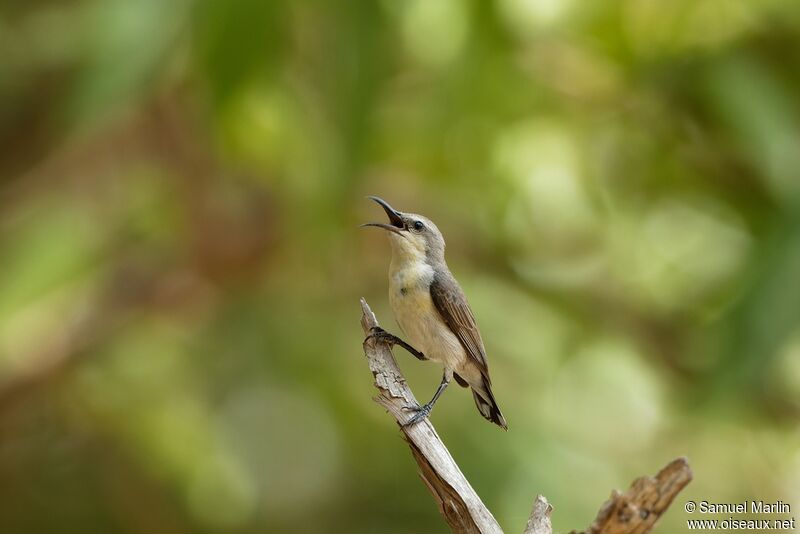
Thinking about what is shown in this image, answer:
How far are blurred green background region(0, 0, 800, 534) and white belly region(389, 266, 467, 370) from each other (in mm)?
922

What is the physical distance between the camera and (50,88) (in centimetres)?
818

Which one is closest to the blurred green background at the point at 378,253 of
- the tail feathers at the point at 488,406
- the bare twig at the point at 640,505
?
the tail feathers at the point at 488,406

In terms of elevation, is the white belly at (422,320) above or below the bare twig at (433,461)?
above

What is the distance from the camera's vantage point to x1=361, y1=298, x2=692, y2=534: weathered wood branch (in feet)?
7.39

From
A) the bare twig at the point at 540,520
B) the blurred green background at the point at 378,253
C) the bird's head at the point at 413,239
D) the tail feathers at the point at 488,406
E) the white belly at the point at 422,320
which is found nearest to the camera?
the bare twig at the point at 540,520

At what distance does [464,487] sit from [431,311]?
168 cm

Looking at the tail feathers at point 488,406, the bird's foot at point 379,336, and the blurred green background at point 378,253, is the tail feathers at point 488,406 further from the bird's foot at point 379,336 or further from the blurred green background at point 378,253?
the blurred green background at point 378,253

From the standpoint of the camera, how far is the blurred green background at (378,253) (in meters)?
5.42

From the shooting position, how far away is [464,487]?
9.32ft

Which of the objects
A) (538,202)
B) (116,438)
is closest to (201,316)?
(116,438)

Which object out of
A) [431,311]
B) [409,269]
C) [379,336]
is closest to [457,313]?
[431,311]

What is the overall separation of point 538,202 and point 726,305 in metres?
1.71

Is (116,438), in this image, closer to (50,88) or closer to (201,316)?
(201,316)

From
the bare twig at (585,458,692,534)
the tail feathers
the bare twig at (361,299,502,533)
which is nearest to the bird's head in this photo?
the tail feathers
